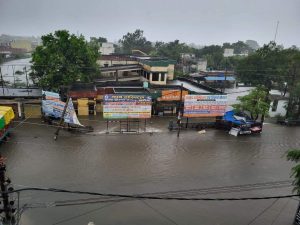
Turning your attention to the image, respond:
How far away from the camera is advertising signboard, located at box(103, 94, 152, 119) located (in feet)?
92.8

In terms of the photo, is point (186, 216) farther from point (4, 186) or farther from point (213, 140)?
point (213, 140)

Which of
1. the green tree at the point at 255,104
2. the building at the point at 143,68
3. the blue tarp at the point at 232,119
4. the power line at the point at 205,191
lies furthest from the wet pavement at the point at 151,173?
the building at the point at 143,68

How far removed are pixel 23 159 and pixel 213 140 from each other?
746 inches

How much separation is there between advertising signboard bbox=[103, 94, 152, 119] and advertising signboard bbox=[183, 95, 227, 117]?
16.1ft

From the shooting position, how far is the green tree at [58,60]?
33562 millimetres

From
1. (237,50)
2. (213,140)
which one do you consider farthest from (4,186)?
(237,50)

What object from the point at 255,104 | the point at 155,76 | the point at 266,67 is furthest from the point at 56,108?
the point at 266,67

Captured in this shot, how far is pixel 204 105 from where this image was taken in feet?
102

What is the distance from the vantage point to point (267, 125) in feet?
114

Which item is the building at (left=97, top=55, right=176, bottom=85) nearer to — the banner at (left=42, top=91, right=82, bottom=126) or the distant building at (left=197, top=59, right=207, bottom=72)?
the banner at (left=42, top=91, right=82, bottom=126)

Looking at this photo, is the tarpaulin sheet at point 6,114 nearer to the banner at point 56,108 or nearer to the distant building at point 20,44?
the banner at point 56,108

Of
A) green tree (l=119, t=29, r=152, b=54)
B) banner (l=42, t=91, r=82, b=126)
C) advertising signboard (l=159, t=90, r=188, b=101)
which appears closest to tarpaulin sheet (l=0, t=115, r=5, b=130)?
banner (l=42, t=91, r=82, b=126)

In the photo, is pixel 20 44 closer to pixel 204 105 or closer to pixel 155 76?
pixel 155 76

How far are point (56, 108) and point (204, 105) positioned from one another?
17.3m
